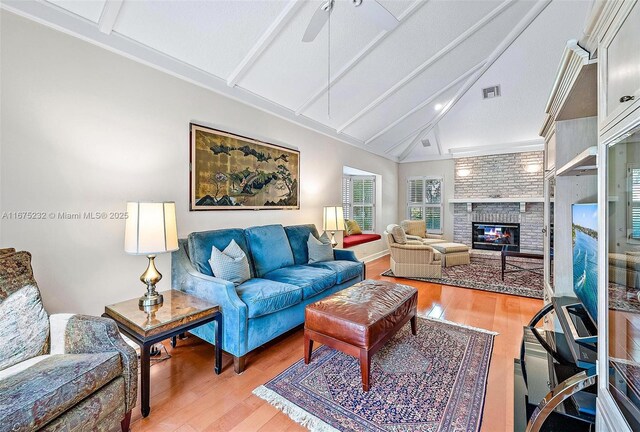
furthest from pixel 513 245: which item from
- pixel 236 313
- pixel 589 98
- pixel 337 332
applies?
pixel 236 313

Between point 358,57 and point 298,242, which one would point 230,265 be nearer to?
point 298,242

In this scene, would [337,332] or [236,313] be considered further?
A: [236,313]

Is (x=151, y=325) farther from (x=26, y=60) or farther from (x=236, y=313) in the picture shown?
(x=26, y=60)

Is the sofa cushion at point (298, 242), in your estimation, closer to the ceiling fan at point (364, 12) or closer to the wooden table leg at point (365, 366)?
the wooden table leg at point (365, 366)

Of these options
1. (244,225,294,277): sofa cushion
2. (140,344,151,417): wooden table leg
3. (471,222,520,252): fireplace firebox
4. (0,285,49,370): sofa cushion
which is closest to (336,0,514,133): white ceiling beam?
(244,225,294,277): sofa cushion

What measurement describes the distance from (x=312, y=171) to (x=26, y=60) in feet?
10.5

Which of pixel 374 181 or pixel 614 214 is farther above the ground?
pixel 374 181

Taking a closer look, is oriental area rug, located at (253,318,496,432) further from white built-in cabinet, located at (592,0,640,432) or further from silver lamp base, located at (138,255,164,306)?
silver lamp base, located at (138,255,164,306)

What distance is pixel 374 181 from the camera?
6.82m

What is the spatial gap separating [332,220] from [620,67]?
348cm

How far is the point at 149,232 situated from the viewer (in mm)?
1964

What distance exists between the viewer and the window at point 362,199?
6789 millimetres

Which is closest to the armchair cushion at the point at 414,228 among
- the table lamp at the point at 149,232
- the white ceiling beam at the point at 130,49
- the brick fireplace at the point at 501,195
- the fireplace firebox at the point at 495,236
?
the brick fireplace at the point at 501,195

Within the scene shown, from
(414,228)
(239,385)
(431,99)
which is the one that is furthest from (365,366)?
(414,228)
